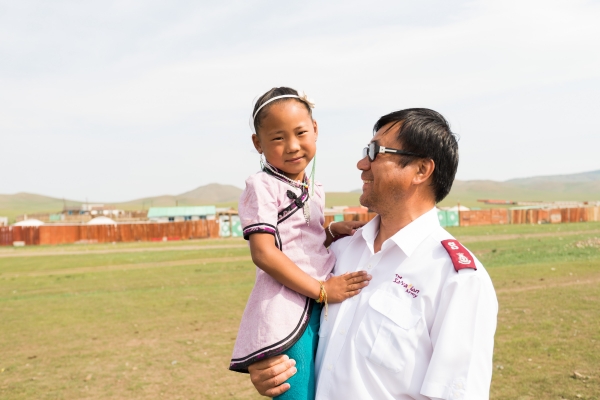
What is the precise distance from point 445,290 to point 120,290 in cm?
1476

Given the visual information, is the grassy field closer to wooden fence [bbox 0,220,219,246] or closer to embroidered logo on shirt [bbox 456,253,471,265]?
embroidered logo on shirt [bbox 456,253,471,265]

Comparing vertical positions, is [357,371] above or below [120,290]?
above

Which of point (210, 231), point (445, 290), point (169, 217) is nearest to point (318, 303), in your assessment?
point (445, 290)

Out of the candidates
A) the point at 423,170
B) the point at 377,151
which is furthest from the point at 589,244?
the point at 377,151

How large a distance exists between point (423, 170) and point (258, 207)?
2.68ft

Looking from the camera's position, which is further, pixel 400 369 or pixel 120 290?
pixel 120 290

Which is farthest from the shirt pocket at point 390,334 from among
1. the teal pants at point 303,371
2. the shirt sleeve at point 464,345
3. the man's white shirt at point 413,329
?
the teal pants at point 303,371

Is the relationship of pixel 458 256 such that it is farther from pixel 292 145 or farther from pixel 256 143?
pixel 256 143

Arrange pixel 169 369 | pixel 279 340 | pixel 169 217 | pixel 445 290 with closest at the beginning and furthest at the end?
pixel 445 290 < pixel 279 340 < pixel 169 369 < pixel 169 217

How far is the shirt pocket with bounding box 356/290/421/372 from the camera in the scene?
2.27 m

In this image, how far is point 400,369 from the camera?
2.26 metres

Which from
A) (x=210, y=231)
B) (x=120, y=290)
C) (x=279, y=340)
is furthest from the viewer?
(x=210, y=231)

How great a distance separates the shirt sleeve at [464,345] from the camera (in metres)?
2.14

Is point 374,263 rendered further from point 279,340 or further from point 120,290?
point 120,290
